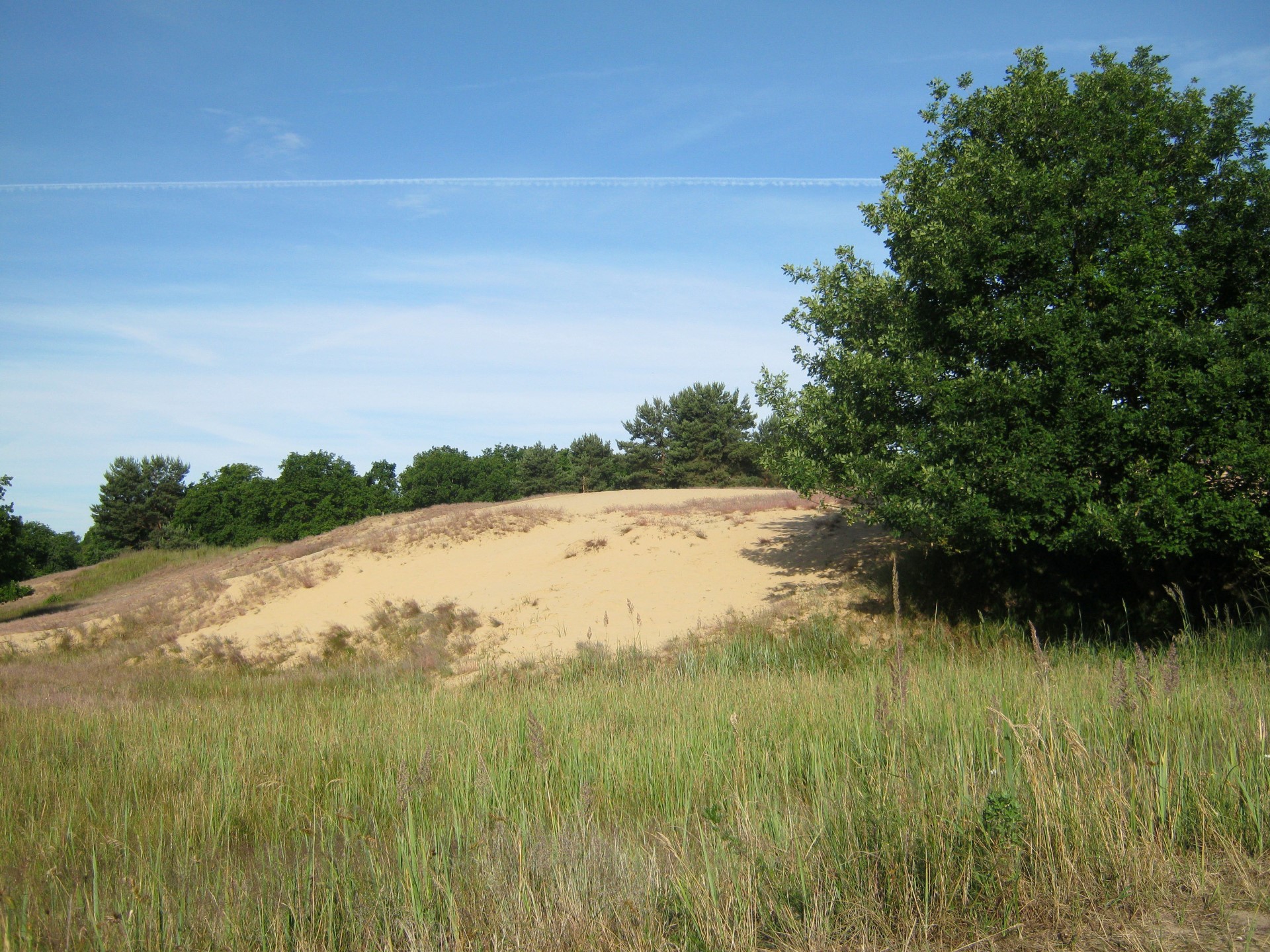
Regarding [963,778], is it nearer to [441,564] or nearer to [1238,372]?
[1238,372]

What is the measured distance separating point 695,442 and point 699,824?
182 feet

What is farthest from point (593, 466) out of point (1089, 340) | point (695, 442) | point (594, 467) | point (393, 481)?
point (1089, 340)

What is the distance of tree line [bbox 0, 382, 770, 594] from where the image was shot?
59469 millimetres

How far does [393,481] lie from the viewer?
257 feet

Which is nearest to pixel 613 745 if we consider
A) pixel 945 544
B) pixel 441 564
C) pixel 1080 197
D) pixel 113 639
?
pixel 945 544

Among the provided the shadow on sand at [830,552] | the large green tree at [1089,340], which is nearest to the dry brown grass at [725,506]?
the shadow on sand at [830,552]

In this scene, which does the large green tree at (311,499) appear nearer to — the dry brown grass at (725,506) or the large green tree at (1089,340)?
the dry brown grass at (725,506)

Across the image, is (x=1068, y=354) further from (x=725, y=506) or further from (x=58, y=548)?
(x=58, y=548)

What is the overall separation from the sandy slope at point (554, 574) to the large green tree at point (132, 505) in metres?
55.1

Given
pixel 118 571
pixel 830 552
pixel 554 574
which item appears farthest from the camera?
pixel 118 571

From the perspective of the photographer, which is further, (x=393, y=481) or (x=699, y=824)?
(x=393, y=481)

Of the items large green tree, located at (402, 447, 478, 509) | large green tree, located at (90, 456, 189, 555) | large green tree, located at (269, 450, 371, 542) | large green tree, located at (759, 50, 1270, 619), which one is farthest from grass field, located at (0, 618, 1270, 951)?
large green tree, located at (90, 456, 189, 555)

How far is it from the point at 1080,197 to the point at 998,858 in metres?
10.9

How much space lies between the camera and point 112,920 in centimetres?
350
